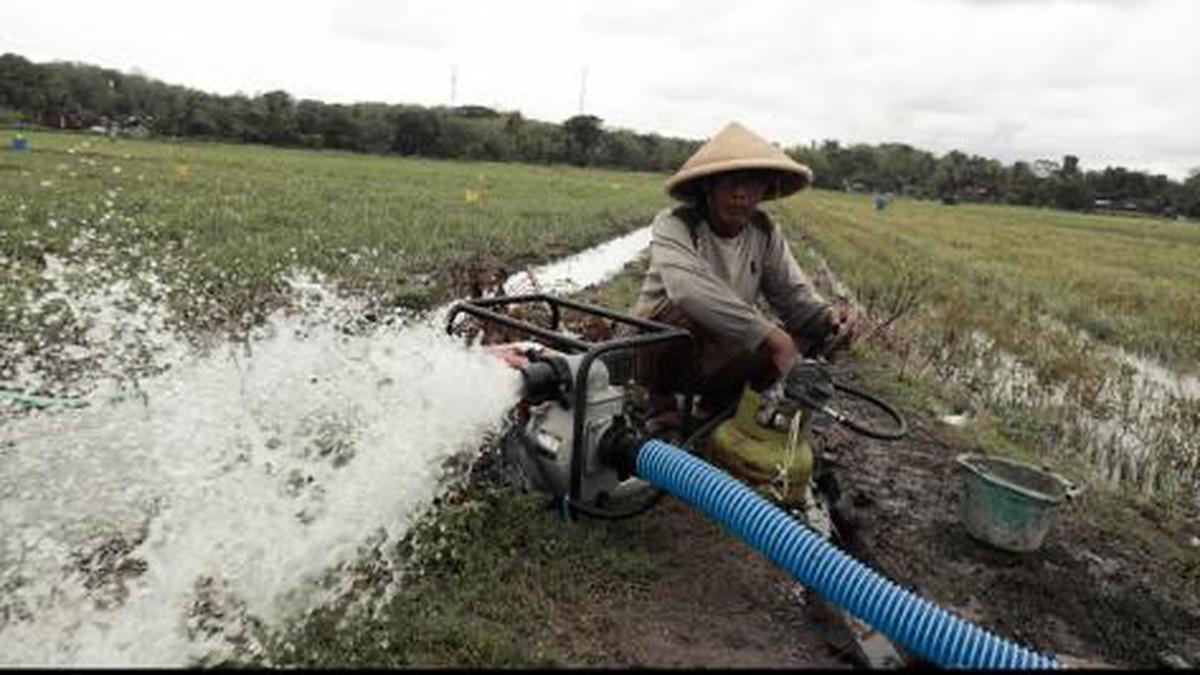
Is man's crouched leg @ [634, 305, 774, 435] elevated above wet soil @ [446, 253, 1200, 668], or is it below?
above

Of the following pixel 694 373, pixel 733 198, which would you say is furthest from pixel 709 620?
pixel 733 198

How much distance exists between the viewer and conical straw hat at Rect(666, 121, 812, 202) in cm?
370

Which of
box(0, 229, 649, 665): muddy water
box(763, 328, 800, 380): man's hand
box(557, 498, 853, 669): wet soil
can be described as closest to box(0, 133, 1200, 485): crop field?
box(0, 229, 649, 665): muddy water

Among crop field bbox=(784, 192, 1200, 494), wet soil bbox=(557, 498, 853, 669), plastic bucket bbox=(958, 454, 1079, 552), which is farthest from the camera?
crop field bbox=(784, 192, 1200, 494)

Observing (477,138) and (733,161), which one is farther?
(477,138)

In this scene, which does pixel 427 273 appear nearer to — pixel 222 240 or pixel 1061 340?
pixel 222 240

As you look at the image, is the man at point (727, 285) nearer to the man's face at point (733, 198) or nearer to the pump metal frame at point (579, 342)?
the man's face at point (733, 198)

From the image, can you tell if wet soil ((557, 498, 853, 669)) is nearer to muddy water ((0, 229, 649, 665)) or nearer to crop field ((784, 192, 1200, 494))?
muddy water ((0, 229, 649, 665))

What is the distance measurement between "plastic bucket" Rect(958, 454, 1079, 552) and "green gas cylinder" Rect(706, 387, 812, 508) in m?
0.65

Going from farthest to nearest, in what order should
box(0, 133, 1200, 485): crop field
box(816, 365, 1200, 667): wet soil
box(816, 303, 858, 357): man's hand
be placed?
box(0, 133, 1200, 485): crop field < box(816, 303, 858, 357): man's hand < box(816, 365, 1200, 667): wet soil

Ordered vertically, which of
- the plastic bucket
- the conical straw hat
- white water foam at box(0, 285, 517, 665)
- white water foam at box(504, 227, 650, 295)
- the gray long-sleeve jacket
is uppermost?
the conical straw hat

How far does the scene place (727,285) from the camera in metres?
3.85

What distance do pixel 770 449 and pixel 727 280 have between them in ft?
2.79

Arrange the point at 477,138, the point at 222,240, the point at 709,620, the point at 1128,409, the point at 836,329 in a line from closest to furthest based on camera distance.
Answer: the point at 709,620, the point at 836,329, the point at 1128,409, the point at 222,240, the point at 477,138
